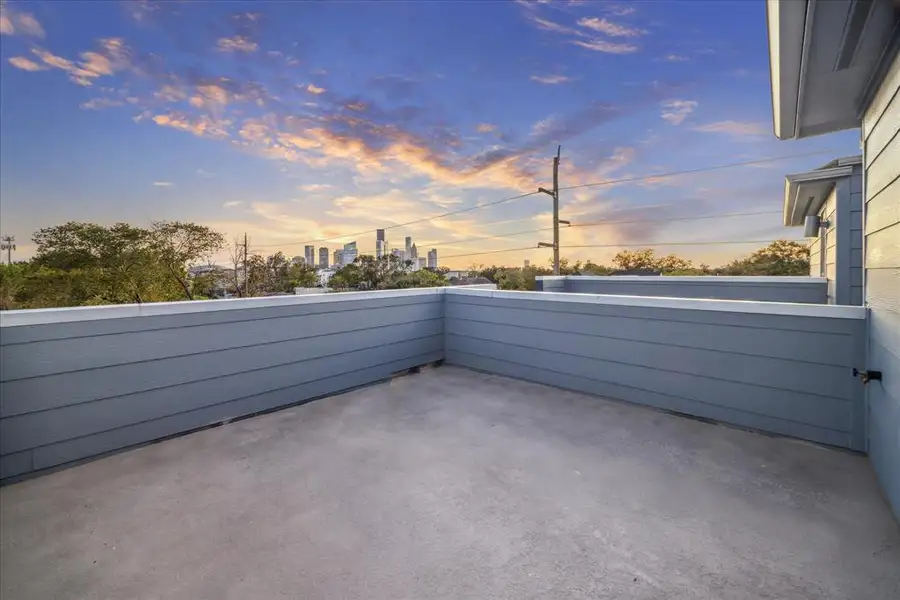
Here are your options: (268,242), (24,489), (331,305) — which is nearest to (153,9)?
(331,305)

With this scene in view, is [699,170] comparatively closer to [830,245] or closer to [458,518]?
[830,245]

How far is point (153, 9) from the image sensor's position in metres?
6.58

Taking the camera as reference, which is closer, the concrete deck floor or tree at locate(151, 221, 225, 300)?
the concrete deck floor

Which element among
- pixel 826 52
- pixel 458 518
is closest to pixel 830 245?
pixel 826 52

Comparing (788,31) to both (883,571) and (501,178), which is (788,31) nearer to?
(883,571)

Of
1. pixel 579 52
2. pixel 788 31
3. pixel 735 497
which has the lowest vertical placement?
pixel 735 497

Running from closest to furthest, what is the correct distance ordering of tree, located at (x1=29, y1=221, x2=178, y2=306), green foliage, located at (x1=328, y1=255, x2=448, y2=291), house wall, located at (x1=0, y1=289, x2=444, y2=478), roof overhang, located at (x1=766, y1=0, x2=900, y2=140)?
roof overhang, located at (x1=766, y1=0, x2=900, y2=140), house wall, located at (x1=0, y1=289, x2=444, y2=478), tree, located at (x1=29, y1=221, x2=178, y2=306), green foliage, located at (x1=328, y1=255, x2=448, y2=291)

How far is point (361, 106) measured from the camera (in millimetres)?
7449

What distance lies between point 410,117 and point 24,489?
27.5ft

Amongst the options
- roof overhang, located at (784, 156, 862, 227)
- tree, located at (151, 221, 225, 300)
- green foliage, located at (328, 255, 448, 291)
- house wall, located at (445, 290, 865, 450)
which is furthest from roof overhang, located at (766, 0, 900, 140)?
tree, located at (151, 221, 225, 300)

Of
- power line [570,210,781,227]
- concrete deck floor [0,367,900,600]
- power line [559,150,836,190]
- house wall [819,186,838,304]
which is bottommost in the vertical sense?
concrete deck floor [0,367,900,600]

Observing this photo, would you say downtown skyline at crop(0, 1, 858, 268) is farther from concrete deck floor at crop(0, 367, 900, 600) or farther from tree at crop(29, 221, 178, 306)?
concrete deck floor at crop(0, 367, 900, 600)

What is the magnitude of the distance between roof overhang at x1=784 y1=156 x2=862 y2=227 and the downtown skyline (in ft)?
9.35

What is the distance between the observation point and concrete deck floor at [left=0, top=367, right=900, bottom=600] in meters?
1.18
